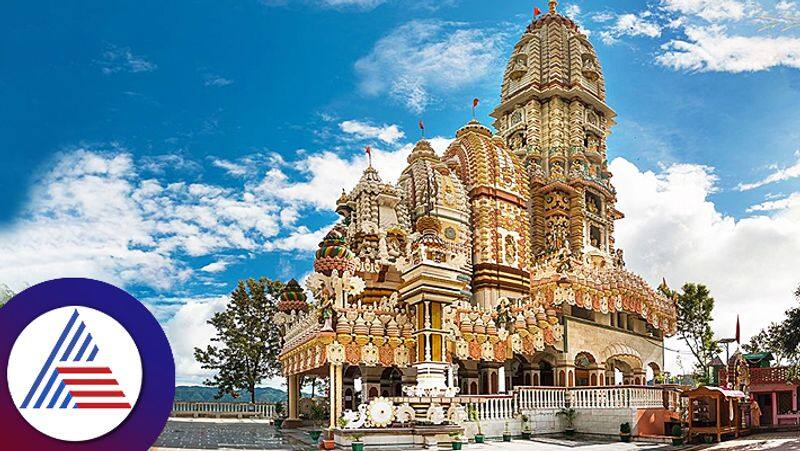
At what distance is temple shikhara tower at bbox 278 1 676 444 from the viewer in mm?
19312

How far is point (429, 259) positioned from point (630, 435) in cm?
806

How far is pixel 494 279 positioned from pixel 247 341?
16.2 m

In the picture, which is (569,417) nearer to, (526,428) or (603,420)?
(603,420)

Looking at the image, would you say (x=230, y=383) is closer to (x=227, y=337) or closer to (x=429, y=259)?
(x=227, y=337)

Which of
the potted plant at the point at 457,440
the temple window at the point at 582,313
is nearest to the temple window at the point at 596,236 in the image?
the temple window at the point at 582,313

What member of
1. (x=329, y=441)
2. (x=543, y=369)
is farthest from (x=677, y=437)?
(x=329, y=441)

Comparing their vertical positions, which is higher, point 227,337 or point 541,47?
point 541,47

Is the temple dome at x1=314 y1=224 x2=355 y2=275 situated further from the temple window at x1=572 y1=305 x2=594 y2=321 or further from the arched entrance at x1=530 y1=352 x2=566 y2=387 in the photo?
the temple window at x1=572 y1=305 x2=594 y2=321

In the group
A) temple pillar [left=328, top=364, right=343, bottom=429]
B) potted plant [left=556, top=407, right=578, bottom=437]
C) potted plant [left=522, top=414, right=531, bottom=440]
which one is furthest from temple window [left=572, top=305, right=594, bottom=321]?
temple pillar [left=328, top=364, right=343, bottom=429]

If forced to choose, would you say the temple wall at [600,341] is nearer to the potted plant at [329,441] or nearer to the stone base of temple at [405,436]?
the stone base of temple at [405,436]

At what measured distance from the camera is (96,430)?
476 cm

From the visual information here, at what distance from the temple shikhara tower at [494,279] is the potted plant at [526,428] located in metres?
0.30

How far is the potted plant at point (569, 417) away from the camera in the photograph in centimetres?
2184

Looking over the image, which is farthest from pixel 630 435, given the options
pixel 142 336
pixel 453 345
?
pixel 142 336
